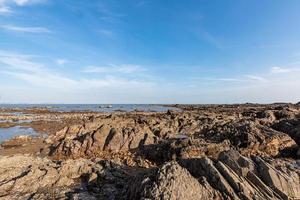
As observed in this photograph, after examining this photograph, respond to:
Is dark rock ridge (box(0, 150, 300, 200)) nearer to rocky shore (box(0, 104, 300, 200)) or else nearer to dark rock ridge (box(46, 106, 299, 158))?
rocky shore (box(0, 104, 300, 200))

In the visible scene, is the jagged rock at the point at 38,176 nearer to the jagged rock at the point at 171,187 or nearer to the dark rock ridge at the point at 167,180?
the dark rock ridge at the point at 167,180

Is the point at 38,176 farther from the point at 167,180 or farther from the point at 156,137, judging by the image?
the point at 156,137

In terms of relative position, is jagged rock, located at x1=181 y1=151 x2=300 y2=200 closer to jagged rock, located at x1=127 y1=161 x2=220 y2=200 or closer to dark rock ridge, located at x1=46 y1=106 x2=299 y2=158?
jagged rock, located at x1=127 y1=161 x2=220 y2=200

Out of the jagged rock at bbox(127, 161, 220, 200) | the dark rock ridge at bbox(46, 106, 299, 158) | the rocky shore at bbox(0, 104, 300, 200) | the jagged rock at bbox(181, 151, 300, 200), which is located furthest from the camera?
the dark rock ridge at bbox(46, 106, 299, 158)

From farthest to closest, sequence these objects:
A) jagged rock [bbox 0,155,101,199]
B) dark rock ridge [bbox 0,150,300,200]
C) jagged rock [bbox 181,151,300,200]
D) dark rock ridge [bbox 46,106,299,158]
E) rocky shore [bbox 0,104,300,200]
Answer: dark rock ridge [bbox 46,106,299,158], jagged rock [bbox 0,155,101,199], rocky shore [bbox 0,104,300,200], jagged rock [bbox 181,151,300,200], dark rock ridge [bbox 0,150,300,200]

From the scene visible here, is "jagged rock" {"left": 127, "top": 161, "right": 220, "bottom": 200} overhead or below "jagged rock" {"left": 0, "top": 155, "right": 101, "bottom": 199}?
overhead

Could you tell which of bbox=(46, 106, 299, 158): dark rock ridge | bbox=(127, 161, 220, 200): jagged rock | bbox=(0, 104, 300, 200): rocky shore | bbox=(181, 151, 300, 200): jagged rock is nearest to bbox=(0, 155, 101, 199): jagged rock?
bbox=(0, 104, 300, 200): rocky shore

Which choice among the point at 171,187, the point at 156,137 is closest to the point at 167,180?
the point at 171,187

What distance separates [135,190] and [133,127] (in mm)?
17752

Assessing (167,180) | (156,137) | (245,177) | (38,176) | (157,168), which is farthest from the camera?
(156,137)

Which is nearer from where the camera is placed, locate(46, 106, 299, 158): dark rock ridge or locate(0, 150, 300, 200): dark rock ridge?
locate(0, 150, 300, 200): dark rock ridge

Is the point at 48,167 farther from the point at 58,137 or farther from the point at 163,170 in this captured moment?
the point at 58,137

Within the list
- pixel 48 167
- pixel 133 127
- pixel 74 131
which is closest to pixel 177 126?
pixel 133 127

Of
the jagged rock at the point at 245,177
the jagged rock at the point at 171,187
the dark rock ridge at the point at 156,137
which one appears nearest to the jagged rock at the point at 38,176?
the jagged rock at the point at 171,187
